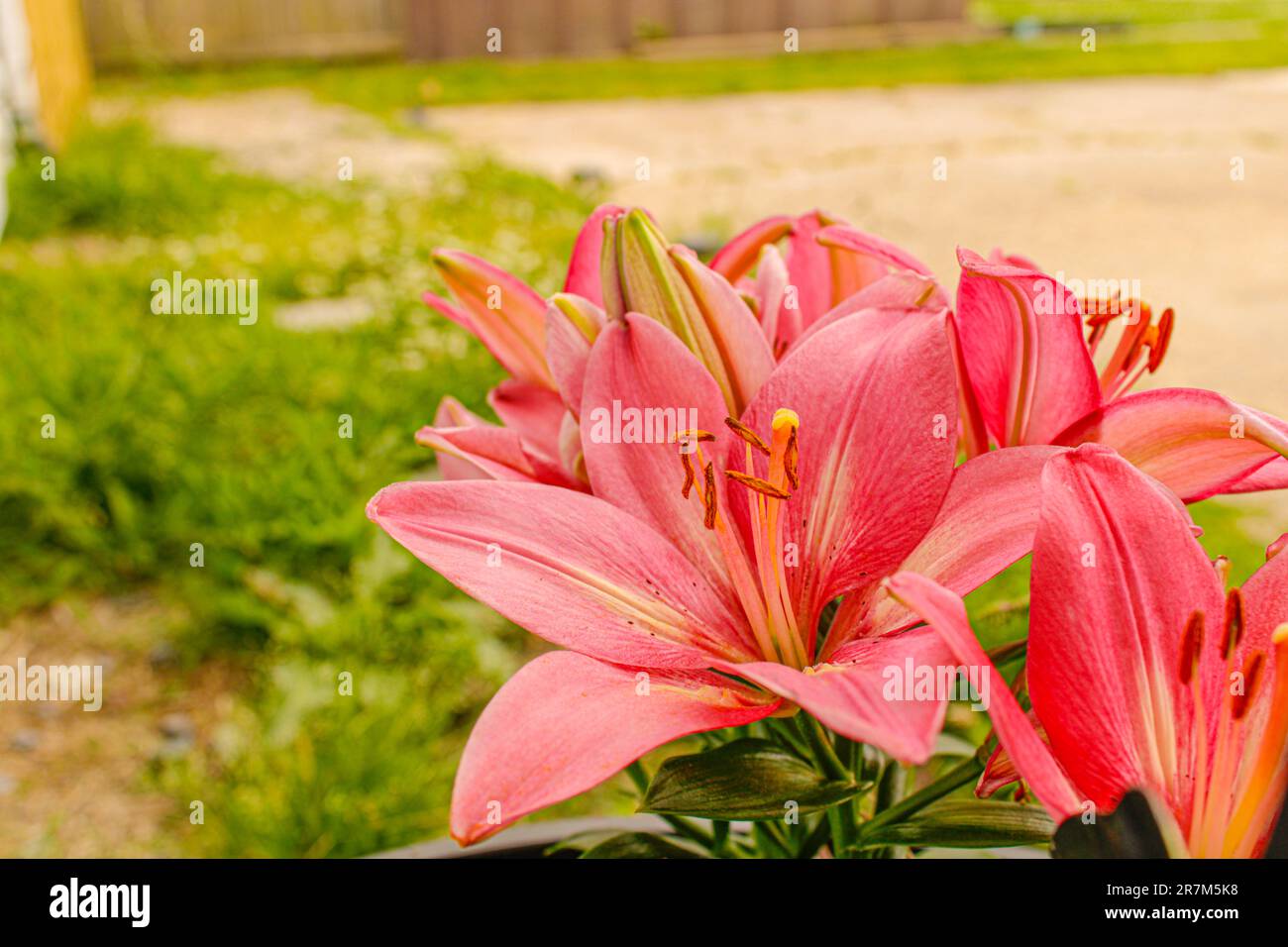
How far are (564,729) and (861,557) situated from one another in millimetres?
109

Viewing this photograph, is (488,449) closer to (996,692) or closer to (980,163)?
(996,692)

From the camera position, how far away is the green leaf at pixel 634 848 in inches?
18.6

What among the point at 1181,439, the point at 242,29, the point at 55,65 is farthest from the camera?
the point at 242,29

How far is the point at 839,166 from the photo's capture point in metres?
4.24

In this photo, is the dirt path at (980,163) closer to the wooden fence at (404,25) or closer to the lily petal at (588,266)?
the wooden fence at (404,25)

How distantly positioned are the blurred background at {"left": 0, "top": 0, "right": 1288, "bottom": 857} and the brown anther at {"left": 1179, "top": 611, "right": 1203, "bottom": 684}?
0.55ft

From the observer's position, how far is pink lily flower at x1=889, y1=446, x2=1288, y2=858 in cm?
32

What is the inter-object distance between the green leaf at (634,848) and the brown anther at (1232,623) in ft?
0.76

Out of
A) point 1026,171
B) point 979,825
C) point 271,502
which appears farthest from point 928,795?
point 1026,171

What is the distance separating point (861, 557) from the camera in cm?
38

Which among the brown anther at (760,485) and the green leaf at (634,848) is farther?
the green leaf at (634,848)

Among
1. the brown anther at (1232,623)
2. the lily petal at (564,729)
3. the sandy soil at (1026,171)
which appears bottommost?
the lily petal at (564,729)

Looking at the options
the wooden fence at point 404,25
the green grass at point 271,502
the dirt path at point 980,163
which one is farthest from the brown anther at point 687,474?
the wooden fence at point 404,25
